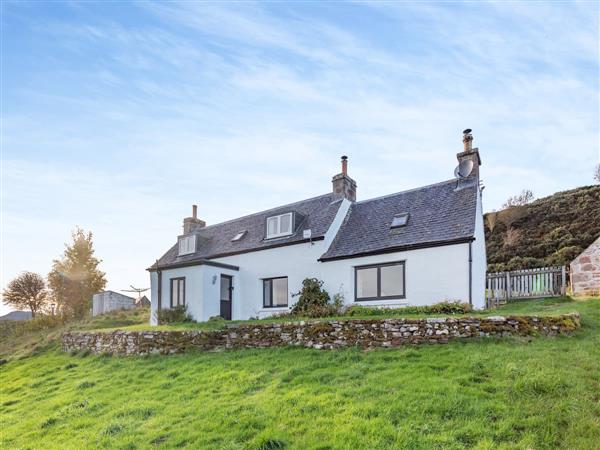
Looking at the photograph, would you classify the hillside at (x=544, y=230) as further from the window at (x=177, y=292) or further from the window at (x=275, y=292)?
the window at (x=177, y=292)

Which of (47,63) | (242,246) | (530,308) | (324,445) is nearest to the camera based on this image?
(324,445)

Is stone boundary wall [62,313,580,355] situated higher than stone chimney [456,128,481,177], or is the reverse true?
stone chimney [456,128,481,177]

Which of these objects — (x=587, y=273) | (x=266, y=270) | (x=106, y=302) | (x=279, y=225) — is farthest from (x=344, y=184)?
(x=106, y=302)

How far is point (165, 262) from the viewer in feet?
85.3

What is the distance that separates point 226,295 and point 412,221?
32.8 feet

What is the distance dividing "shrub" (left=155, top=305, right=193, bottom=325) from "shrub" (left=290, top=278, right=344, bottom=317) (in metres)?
5.30

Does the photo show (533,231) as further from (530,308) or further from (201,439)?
(201,439)

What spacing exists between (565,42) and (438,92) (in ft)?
13.1

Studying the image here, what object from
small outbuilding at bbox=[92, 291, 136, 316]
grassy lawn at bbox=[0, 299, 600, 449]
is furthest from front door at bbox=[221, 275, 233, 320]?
small outbuilding at bbox=[92, 291, 136, 316]

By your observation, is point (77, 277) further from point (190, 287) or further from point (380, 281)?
point (380, 281)

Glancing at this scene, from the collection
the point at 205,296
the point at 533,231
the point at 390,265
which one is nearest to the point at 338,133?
the point at 390,265

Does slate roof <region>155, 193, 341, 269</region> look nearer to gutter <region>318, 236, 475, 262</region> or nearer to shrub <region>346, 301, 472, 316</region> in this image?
gutter <region>318, 236, 475, 262</region>

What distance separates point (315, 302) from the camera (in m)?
18.6

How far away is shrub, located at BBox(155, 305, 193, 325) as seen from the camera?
20.4 metres
